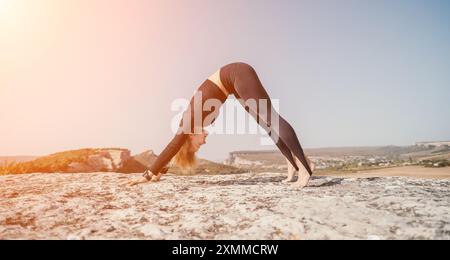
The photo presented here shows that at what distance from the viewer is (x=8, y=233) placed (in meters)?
3.18

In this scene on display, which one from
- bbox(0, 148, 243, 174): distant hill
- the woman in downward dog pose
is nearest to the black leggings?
the woman in downward dog pose

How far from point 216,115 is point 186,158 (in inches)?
38.5

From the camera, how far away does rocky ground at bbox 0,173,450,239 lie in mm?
3107

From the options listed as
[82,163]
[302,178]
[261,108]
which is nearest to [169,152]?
[261,108]

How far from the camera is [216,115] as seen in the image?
6113mm

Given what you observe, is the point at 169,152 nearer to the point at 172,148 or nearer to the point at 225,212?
the point at 172,148

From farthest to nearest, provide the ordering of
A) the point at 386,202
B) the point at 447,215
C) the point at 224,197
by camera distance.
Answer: the point at 224,197 → the point at 386,202 → the point at 447,215

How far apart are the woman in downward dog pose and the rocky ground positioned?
59cm

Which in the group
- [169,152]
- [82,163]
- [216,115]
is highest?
[216,115]

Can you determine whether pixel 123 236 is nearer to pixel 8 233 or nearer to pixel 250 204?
pixel 8 233

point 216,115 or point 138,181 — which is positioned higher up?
point 216,115
